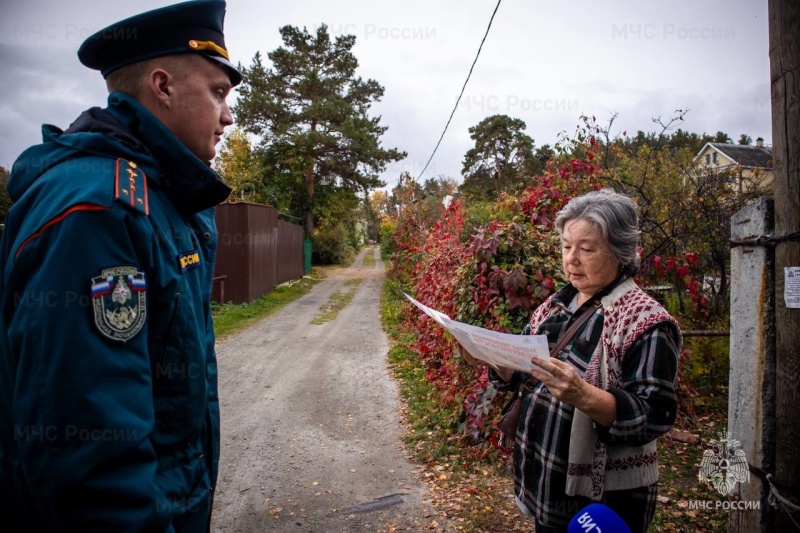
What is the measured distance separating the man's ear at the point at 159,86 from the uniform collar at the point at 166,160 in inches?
2.5

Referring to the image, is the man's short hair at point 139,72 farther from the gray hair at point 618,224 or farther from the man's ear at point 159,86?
the gray hair at point 618,224

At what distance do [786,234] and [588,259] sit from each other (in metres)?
1.03

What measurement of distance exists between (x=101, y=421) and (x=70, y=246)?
370 mm

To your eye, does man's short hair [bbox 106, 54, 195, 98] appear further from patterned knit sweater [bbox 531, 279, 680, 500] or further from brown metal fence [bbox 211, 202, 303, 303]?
brown metal fence [bbox 211, 202, 303, 303]

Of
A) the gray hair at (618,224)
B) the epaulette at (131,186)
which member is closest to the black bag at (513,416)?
the gray hair at (618,224)

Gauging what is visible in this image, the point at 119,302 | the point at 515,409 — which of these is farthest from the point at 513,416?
the point at 119,302

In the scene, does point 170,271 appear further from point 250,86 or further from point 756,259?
point 250,86

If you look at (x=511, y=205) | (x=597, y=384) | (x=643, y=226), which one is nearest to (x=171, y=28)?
(x=597, y=384)

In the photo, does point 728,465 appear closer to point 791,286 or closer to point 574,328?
point 791,286

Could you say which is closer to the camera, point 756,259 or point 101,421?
point 101,421

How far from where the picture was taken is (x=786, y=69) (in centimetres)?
219

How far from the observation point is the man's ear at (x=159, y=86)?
4.46 ft

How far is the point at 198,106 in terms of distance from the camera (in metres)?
1.41

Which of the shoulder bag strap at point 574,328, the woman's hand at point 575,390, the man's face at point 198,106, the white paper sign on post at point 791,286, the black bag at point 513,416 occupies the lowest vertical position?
the black bag at point 513,416
